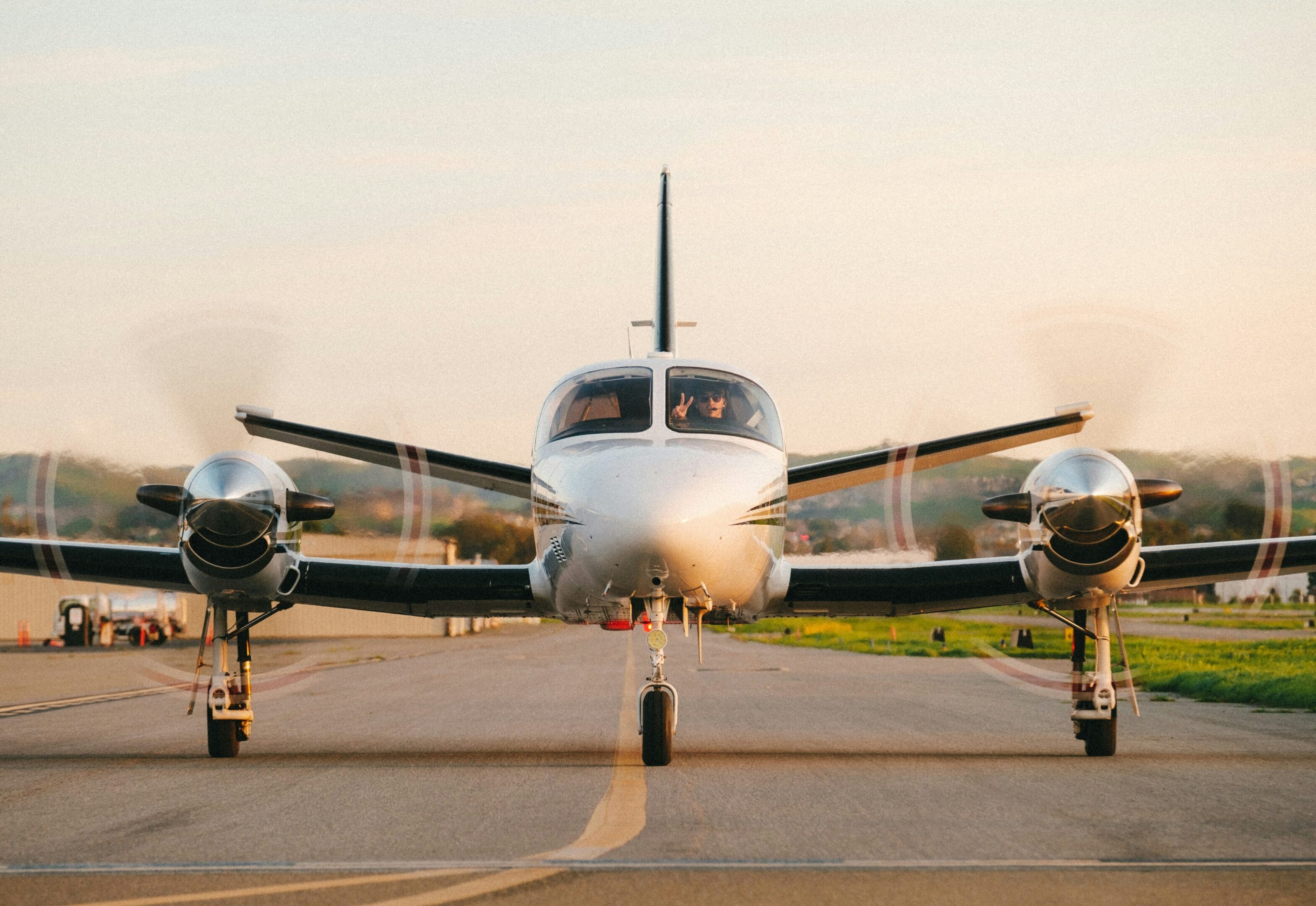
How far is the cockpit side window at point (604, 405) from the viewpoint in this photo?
440 inches

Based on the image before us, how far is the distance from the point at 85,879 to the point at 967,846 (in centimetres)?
433

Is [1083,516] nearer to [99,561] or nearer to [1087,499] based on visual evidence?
[1087,499]

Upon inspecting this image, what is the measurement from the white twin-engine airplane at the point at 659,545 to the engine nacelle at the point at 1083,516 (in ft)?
0.06

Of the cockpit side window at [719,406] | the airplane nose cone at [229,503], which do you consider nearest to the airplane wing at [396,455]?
the airplane nose cone at [229,503]

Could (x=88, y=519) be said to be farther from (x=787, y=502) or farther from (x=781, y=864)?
(x=781, y=864)

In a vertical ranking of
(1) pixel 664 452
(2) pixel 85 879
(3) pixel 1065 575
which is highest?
(1) pixel 664 452

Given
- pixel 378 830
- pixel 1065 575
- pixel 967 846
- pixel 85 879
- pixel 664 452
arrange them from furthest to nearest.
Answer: pixel 1065 575
pixel 664 452
pixel 378 830
pixel 967 846
pixel 85 879

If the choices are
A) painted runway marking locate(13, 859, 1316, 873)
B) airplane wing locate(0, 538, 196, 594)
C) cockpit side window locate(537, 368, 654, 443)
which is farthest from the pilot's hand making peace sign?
painted runway marking locate(13, 859, 1316, 873)

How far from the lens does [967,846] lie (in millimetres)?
6961

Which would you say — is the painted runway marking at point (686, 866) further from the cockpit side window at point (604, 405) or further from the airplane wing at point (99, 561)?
the airplane wing at point (99, 561)

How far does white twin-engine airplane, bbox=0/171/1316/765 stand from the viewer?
10242mm

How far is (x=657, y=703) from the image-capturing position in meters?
10.9

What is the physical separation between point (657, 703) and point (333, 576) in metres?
3.77

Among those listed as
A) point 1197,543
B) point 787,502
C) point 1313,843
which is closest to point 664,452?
point 787,502
